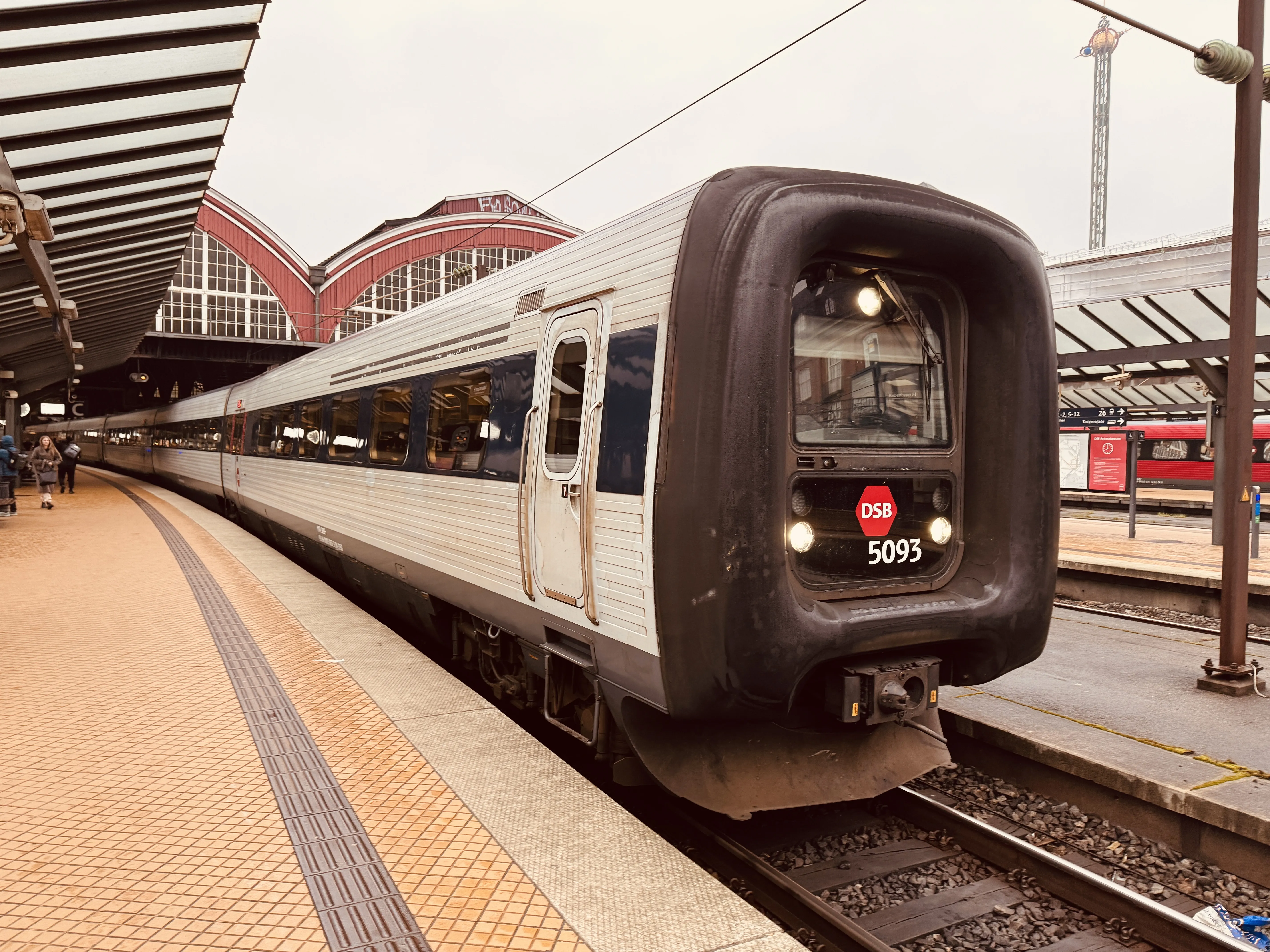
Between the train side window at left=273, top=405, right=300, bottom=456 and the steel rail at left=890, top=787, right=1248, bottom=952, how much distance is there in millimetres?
8536

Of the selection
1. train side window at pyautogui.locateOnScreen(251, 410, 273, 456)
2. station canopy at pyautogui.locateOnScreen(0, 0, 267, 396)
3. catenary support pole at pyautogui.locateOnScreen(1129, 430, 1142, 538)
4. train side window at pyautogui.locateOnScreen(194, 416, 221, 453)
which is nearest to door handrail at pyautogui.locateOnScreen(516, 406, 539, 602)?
station canopy at pyautogui.locateOnScreen(0, 0, 267, 396)

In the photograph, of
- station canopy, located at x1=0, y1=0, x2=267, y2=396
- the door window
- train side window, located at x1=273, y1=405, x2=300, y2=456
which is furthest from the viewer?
train side window, located at x1=273, y1=405, x2=300, y2=456

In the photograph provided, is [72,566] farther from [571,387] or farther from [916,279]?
[916,279]

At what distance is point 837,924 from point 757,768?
2.66ft

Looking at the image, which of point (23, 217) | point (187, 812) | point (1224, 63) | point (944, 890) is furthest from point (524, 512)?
point (1224, 63)

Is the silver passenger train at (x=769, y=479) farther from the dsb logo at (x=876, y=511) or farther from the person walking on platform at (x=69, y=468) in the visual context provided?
the person walking on platform at (x=69, y=468)

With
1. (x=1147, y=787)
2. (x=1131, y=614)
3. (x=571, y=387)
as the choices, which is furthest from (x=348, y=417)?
(x=1131, y=614)

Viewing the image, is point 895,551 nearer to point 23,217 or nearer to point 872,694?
point 872,694

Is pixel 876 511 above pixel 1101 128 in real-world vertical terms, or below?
below

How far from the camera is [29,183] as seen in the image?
8.95m

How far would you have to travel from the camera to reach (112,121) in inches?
328

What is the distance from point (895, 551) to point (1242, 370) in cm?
359

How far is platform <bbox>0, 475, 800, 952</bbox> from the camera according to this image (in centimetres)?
285

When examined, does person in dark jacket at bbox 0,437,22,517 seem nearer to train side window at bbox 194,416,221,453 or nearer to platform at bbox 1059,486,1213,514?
train side window at bbox 194,416,221,453
